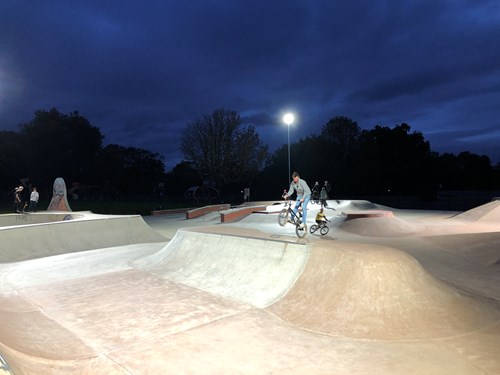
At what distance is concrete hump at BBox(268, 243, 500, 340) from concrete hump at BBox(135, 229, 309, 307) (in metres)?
0.44

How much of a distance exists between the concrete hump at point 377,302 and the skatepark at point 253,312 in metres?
0.02

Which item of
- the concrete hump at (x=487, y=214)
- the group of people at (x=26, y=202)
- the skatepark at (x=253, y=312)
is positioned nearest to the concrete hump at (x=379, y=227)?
the skatepark at (x=253, y=312)

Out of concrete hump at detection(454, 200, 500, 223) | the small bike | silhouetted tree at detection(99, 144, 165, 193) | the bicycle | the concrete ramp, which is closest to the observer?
the bicycle

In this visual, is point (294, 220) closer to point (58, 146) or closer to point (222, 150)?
point (222, 150)

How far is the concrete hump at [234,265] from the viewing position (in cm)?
673

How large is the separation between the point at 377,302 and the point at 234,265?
11.0ft

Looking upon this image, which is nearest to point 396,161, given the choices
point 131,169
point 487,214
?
point 487,214

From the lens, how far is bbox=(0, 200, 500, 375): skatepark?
4148mm

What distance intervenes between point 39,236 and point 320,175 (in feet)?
141

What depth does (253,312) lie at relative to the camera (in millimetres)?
5828

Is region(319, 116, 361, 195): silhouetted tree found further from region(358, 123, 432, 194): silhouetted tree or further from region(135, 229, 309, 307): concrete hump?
region(135, 229, 309, 307): concrete hump

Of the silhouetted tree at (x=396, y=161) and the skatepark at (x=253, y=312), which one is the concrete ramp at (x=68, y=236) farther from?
the silhouetted tree at (x=396, y=161)

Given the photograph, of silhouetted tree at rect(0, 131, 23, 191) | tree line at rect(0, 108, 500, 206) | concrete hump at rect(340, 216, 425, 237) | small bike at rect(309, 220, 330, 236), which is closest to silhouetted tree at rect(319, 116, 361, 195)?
tree line at rect(0, 108, 500, 206)

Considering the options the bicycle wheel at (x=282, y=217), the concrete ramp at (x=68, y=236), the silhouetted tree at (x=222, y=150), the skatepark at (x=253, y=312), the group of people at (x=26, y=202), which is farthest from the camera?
the silhouetted tree at (x=222, y=150)
